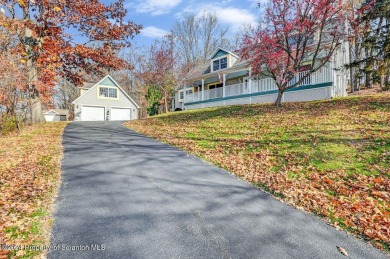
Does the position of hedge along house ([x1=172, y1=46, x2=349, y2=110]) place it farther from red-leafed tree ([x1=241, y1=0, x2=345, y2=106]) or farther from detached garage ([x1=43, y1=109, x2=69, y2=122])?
detached garage ([x1=43, y1=109, x2=69, y2=122])

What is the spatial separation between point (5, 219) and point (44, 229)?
763mm

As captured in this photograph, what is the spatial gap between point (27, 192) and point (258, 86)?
17.9 meters

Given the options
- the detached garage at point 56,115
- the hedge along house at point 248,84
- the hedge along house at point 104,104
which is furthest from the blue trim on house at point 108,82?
the detached garage at point 56,115

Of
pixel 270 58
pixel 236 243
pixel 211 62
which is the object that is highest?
pixel 211 62

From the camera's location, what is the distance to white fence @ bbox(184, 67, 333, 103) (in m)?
16.2

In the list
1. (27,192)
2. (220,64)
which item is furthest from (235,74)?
(27,192)

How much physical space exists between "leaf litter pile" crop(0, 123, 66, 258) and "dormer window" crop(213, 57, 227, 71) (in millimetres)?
19734

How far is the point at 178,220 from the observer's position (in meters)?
3.77

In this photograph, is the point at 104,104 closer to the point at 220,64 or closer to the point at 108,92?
the point at 108,92

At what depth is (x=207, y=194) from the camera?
15.8ft

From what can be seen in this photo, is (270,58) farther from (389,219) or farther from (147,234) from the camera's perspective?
(147,234)

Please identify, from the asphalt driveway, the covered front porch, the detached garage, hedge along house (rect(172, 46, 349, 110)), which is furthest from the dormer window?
the detached garage

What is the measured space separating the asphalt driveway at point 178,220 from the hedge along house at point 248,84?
1333 cm

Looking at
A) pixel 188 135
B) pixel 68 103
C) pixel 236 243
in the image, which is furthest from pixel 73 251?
pixel 68 103
